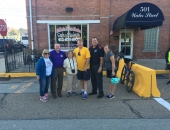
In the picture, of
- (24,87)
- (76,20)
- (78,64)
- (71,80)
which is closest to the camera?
(78,64)

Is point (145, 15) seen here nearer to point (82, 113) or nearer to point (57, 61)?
point (57, 61)

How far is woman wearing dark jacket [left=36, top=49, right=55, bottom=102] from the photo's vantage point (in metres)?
4.59

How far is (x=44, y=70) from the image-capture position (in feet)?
15.2

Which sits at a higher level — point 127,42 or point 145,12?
point 145,12

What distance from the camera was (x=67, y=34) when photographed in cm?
1217

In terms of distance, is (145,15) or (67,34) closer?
(145,15)

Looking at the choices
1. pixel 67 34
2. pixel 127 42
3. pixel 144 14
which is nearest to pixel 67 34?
pixel 67 34

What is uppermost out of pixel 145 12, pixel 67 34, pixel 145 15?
pixel 145 12

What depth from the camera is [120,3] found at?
1213 cm

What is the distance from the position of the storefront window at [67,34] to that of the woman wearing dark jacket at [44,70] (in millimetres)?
7668

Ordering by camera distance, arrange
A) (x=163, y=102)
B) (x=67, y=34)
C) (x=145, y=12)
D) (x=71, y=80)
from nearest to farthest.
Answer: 1. (x=163, y=102)
2. (x=71, y=80)
3. (x=145, y=12)
4. (x=67, y=34)

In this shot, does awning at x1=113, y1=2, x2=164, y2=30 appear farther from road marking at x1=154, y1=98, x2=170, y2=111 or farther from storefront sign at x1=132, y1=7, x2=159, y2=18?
road marking at x1=154, y1=98, x2=170, y2=111

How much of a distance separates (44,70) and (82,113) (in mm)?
1661

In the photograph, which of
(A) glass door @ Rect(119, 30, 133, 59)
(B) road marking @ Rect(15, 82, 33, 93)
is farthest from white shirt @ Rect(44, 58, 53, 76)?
(A) glass door @ Rect(119, 30, 133, 59)
